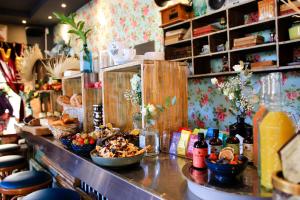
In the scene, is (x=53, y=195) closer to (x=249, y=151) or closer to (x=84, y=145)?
(x=84, y=145)

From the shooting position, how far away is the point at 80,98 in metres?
2.43

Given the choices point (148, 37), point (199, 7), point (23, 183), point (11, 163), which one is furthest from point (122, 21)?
point (23, 183)

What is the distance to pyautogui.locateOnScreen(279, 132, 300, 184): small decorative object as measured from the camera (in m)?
0.59

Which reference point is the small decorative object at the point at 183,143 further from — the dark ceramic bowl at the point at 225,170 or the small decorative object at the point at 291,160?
the small decorative object at the point at 291,160

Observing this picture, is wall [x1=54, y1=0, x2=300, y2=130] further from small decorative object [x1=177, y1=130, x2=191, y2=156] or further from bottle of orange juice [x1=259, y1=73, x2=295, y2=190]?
bottle of orange juice [x1=259, y1=73, x2=295, y2=190]

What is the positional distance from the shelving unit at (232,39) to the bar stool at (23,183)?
2.02 m

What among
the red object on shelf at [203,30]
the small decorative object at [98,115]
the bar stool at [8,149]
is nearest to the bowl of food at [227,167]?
the small decorative object at [98,115]

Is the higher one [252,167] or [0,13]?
[0,13]

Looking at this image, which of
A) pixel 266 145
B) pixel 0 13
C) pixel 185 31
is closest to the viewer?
pixel 266 145

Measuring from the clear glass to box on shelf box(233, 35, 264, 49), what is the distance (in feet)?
5.58

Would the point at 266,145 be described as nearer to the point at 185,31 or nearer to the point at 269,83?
the point at 269,83

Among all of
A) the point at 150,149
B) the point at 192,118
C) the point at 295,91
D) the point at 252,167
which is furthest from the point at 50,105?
the point at 252,167

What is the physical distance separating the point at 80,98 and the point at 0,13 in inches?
175

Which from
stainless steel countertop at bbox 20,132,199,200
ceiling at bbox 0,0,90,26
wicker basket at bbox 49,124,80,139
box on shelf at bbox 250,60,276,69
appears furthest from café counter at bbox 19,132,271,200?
ceiling at bbox 0,0,90,26
